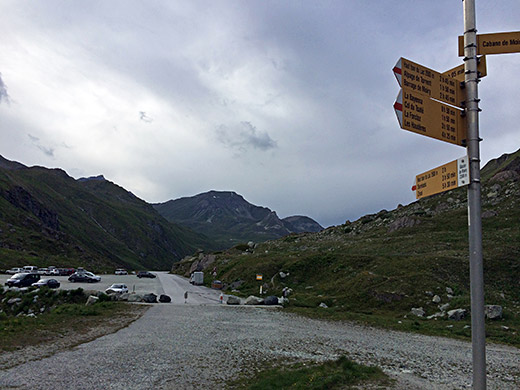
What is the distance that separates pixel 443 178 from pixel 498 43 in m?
2.33

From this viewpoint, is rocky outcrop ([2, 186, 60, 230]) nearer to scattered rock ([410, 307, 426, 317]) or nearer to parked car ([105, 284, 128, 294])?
parked car ([105, 284, 128, 294])

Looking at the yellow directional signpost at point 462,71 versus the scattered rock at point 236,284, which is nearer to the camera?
the yellow directional signpost at point 462,71

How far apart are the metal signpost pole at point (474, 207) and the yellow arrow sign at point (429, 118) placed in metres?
0.21

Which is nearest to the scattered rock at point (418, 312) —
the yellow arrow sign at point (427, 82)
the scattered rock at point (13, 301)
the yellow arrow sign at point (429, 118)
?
the yellow arrow sign at point (429, 118)

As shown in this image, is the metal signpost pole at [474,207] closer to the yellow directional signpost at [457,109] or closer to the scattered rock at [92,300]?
the yellow directional signpost at [457,109]

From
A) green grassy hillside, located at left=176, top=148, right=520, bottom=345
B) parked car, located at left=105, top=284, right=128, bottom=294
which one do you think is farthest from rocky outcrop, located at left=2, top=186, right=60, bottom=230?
parked car, located at left=105, top=284, right=128, bottom=294

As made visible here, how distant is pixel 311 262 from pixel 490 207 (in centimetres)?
3252

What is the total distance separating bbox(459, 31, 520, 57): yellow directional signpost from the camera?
18.9 ft

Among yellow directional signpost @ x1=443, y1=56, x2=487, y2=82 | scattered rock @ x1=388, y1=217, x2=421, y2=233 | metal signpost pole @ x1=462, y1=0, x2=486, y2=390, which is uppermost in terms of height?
scattered rock @ x1=388, y1=217, x2=421, y2=233

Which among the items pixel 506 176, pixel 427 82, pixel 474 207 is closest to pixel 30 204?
pixel 506 176

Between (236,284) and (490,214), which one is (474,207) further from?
(490,214)

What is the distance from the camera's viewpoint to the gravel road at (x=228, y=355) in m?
12.3

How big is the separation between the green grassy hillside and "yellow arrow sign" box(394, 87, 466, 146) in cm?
2058

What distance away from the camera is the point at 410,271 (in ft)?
116
